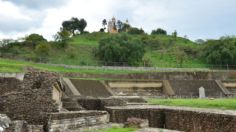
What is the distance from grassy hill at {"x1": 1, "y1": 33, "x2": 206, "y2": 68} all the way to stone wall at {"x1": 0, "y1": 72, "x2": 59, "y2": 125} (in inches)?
1715

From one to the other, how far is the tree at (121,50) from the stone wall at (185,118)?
A: 43511 millimetres

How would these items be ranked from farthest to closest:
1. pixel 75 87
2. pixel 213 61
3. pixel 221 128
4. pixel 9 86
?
pixel 213 61
pixel 75 87
pixel 9 86
pixel 221 128

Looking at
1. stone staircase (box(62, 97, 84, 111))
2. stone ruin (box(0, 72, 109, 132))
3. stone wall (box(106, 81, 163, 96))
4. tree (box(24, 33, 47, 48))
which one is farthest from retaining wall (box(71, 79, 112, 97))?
tree (box(24, 33, 47, 48))

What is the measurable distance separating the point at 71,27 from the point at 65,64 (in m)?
45.1

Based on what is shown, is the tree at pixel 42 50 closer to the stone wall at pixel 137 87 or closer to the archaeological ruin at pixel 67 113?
the stone wall at pixel 137 87

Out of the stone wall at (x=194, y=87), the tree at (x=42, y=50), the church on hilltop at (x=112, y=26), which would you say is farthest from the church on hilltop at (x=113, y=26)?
the stone wall at (x=194, y=87)

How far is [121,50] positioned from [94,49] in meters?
13.3

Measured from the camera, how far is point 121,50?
66.6 m

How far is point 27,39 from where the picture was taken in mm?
74625

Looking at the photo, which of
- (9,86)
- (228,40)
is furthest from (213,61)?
(9,86)

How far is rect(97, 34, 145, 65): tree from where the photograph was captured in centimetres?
6650

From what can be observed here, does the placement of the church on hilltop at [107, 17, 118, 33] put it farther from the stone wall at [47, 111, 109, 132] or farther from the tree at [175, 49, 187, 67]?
the stone wall at [47, 111, 109, 132]

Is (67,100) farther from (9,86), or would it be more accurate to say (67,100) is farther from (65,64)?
(65,64)

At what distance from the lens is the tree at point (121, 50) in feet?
218
